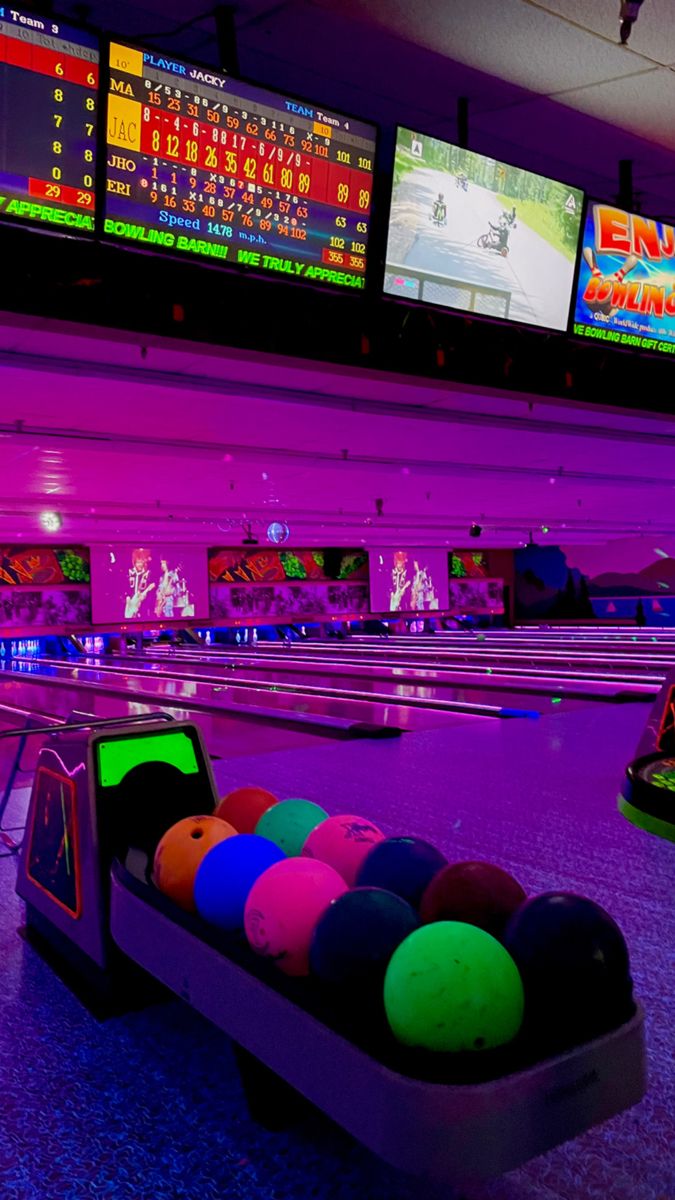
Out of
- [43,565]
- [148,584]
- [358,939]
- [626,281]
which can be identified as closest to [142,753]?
[358,939]

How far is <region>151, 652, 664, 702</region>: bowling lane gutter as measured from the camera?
6.91 metres

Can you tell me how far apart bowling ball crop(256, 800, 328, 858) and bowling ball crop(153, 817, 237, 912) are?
3.8 inches

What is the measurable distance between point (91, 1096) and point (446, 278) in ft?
9.78

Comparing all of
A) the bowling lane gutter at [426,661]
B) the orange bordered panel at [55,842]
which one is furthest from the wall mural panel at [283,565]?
the orange bordered panel at [55,842]

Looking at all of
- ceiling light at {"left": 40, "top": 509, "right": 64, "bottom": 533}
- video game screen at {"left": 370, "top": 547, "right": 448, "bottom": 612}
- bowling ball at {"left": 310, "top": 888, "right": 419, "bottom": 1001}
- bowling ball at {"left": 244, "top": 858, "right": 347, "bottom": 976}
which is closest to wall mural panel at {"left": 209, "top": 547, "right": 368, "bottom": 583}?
video game screen at {"left": 370, "top": 547, "right": 448, "bottom": 612}

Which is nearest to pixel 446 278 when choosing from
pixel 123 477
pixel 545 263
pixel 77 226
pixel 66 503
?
pixel 545 263

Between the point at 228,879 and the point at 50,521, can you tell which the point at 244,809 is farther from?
the point at 50,521

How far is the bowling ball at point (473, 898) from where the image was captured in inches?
47.2

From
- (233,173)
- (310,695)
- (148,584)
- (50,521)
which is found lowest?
(310,695)

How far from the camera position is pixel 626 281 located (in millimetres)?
4008

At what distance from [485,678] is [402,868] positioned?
717cm

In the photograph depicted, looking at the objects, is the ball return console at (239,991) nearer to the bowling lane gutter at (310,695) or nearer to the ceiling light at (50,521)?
the bowling lane gutter at (310,695)

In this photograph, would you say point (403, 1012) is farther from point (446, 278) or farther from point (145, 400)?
point (145, 400)

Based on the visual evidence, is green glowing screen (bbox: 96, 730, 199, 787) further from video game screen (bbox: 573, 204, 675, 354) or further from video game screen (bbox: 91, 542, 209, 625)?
video game screen (bbox: 91, 542, 209, 625)
